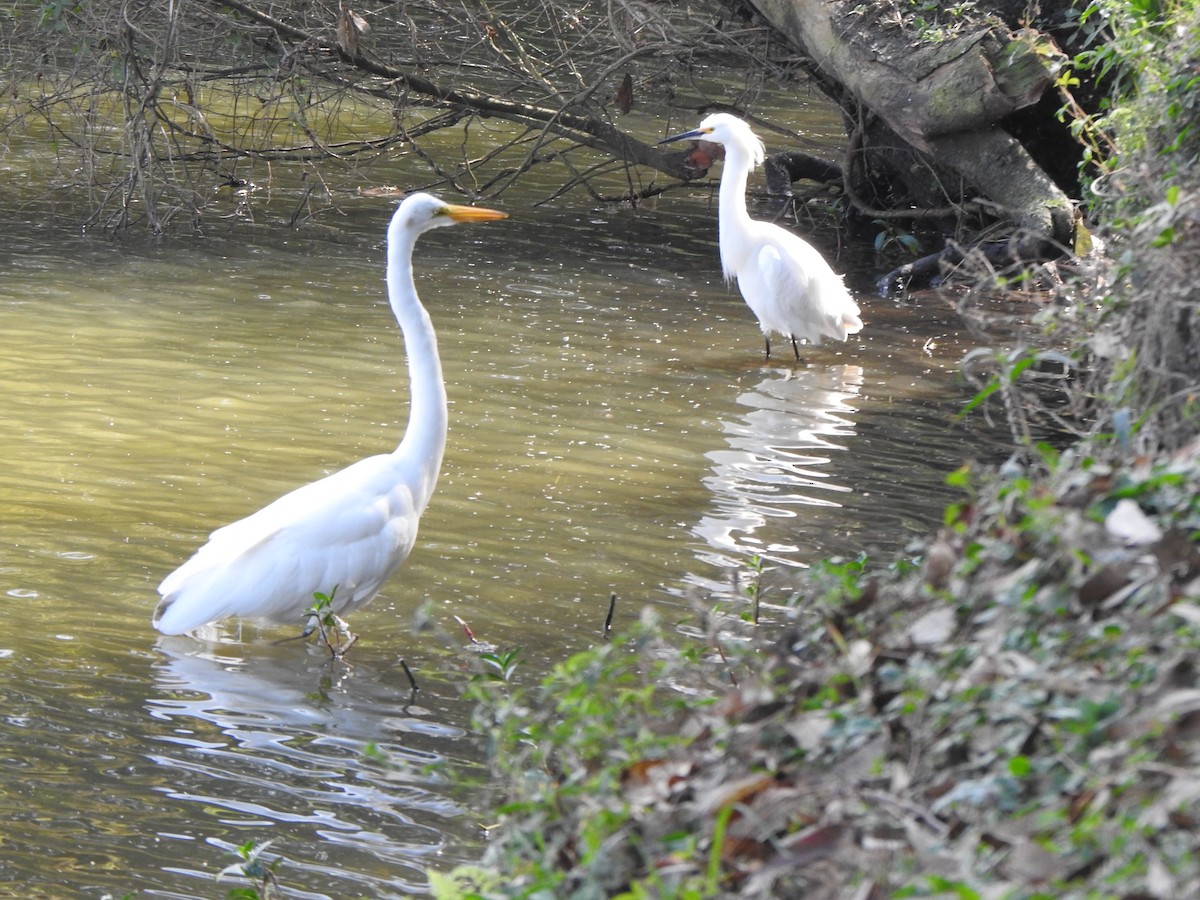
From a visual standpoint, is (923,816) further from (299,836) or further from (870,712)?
(299,836)

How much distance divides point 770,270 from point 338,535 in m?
5.06

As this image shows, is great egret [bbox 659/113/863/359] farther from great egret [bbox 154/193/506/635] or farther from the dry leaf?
the dry leaf

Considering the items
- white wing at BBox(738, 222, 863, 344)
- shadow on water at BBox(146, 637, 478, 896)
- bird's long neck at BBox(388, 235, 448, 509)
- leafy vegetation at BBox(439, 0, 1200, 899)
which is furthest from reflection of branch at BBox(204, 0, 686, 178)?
leafy vegetation at BBox(439, 0, 1200, 899)

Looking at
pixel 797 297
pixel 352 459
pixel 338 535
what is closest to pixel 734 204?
pixel 797 297

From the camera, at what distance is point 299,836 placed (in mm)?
3764

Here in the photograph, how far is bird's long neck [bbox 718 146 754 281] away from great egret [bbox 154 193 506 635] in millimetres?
4708

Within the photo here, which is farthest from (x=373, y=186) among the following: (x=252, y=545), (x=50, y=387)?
(x=252, y=545)

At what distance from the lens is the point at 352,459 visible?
6953mm

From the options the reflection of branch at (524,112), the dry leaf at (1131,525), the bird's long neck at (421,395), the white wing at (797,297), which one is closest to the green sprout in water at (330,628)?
the bird's long neck at (421,395)

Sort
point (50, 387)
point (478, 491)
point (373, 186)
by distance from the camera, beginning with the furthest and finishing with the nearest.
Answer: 1. point (373, 186)
2. point (50, 387)
3. point (478, 491)

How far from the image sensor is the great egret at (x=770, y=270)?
936cm

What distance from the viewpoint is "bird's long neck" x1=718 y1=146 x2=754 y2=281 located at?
995 centimetres

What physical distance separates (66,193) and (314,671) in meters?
8.24

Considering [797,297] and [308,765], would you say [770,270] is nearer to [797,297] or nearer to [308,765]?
[797,297]
